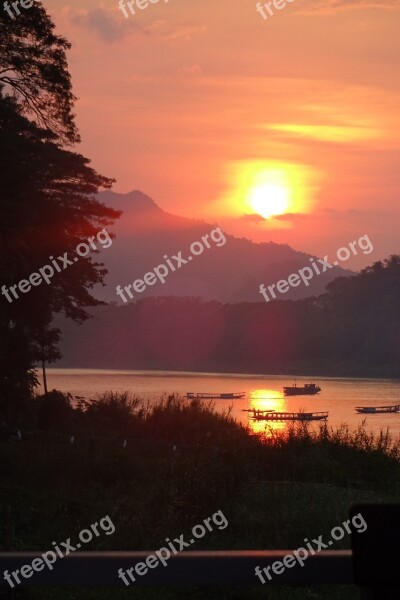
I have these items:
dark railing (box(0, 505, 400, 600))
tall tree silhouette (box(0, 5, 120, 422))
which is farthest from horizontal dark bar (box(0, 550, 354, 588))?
tall tree silhouette (box(0, 5, 120, 422))

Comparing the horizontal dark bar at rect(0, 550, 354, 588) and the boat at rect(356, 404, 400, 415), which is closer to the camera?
the horizontal dark bar at rect(0, 550, 354, 588)

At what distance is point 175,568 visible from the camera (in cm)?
335

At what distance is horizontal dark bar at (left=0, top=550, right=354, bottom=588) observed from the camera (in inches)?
130

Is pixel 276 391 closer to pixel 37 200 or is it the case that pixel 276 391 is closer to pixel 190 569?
pixel 37 200

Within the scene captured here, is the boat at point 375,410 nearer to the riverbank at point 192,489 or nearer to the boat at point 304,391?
the boat at point 304,391

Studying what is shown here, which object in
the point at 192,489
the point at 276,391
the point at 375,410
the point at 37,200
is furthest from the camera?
the point at 276,391

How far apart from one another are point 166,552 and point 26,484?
659 inches

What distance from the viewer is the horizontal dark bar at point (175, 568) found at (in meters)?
3.30

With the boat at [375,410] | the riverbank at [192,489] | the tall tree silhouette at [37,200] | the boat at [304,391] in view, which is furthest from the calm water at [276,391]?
the riverbank at [192,489]

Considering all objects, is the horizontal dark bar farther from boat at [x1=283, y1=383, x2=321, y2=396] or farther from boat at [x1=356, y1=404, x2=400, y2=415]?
boat at [x1=283, y1=383, x2=321, y2=396]

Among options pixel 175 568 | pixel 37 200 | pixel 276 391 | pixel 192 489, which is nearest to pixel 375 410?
pixel 276 391

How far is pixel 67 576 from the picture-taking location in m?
3.33

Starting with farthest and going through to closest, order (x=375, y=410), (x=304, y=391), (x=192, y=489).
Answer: (x=304, y=391) < (x=375, y=410) < (x=192, y=489)

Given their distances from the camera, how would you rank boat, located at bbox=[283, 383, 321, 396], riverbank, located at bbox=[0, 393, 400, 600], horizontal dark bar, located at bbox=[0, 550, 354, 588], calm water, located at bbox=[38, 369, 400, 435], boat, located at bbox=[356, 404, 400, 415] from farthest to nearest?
1. boat, located at bbox=[283, 383, 321, 396]
2. calm water, located at bbox=[38, 369, 400, 435]
3. boat, located at bbox=[356, 404, 400, 415]
4. riverbank, located at bbox=[0, 393, 400, 600]
5. horizontal dark bar, located at bbox=[0, 550, 354, 588]
